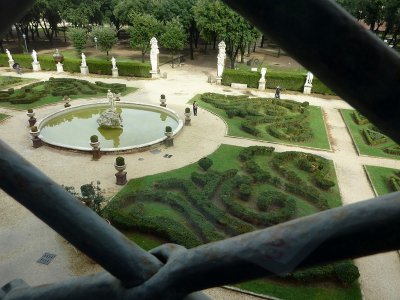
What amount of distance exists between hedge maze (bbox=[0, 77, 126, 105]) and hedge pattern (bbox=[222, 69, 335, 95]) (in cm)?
920

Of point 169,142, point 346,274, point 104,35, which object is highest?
point 104,35

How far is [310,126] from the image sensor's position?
2091 cm

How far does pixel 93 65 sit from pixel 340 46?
111 ft

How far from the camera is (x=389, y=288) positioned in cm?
946

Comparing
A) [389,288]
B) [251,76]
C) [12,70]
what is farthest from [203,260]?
[12,70]

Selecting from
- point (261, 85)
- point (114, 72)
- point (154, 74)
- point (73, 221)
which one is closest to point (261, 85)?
point (261, 85)

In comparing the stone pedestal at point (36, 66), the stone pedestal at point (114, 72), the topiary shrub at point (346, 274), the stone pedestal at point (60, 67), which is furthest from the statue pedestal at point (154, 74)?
the topiary shrub at point (346, 274)

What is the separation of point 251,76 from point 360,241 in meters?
28.9

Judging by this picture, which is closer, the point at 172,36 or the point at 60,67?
the point at 60,67

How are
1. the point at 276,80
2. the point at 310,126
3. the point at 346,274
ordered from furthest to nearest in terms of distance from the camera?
1. the point at 276,80
2. the point at 310,126
3. the point at 346,274

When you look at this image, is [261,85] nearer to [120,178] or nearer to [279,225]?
[120,178]

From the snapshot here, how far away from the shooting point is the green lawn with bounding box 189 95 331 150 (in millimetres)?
18484

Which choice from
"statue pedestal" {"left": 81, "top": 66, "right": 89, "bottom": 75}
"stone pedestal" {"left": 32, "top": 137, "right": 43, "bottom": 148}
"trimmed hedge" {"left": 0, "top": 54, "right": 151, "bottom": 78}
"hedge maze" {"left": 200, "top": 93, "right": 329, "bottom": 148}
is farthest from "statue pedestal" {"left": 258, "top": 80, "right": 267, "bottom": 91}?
"stone pedestal" {"left": 32, "top": 137, "right": 43, "bottom": 148}

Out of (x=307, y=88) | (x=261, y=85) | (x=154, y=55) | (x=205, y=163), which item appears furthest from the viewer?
(x=154, y=55)
